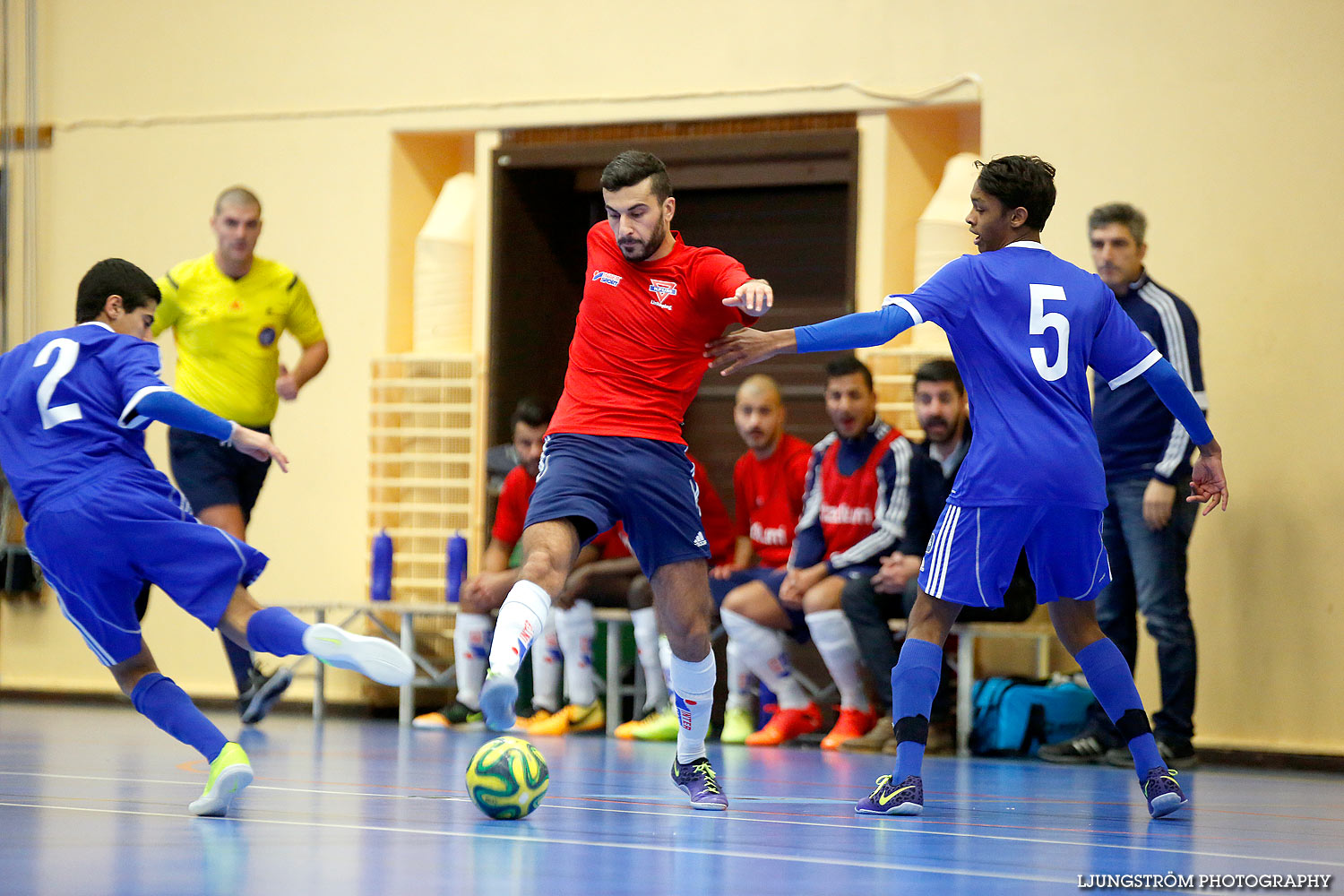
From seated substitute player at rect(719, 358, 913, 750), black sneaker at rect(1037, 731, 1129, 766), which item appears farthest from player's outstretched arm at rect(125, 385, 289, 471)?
black sneaker at rect(1037, 731, 1129, 766)

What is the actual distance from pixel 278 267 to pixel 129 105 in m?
3.12

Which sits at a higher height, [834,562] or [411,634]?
[834,562]

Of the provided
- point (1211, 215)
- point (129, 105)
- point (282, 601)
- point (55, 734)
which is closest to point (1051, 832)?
point (1211, 215)

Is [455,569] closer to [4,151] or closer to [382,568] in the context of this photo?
[382,568]

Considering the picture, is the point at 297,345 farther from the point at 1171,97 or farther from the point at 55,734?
the point at 1171,97

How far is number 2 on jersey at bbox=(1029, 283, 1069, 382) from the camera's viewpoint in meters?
4.29

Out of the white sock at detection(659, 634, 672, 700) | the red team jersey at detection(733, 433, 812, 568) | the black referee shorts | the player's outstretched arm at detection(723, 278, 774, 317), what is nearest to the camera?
the player's outstretched arm at detection(723, 278, 774, 317)

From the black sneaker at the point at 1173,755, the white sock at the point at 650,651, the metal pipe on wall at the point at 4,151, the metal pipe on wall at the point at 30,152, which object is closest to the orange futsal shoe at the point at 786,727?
the white sock at the point at 650,651

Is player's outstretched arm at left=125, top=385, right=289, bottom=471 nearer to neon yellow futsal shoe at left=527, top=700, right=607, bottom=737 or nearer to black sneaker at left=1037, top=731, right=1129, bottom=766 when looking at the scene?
neon yellow futsal shoe at left=527, top=700, right=607, bottom=737

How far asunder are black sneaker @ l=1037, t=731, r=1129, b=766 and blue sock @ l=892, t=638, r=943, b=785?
260 centimetres

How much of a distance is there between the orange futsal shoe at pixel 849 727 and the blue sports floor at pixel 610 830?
25.4 inches

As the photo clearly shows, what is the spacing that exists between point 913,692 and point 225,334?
4.21m

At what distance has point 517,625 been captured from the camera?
A: 13.0ft

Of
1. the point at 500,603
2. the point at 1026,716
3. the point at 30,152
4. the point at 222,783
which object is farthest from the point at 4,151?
the point at 1026,716
